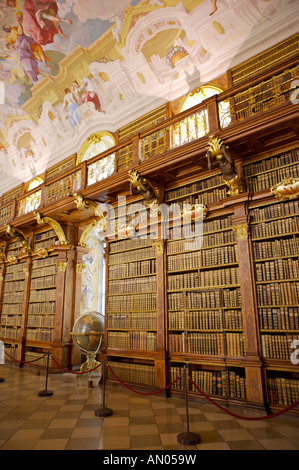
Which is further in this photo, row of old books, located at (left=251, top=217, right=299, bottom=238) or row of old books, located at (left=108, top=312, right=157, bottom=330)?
row of old books, located at (left=108, top=312, right=157, bottom=330)

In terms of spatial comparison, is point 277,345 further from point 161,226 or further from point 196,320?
point 161,226

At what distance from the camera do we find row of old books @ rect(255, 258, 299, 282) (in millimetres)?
5066

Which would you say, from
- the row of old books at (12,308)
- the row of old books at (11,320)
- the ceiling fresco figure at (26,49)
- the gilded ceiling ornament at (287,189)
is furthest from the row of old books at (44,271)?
the gilded ceiling ornament at (287,189)

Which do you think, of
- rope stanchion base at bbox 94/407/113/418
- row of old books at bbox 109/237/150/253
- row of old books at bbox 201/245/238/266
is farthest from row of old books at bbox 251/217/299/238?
rope stanchion base at bbox 94/407/113/418

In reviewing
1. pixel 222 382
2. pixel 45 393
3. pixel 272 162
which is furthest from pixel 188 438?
pixel 272 162

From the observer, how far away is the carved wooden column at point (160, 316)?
20.5ft

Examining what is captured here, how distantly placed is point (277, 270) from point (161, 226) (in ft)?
8.74

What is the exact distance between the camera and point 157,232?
23.0 ft

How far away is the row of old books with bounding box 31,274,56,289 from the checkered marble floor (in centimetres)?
401

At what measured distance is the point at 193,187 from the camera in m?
6.81

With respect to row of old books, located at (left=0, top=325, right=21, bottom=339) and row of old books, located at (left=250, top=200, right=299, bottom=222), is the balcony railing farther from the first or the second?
row of old books, located at (left=0, top=325, right=21, bottom=339)

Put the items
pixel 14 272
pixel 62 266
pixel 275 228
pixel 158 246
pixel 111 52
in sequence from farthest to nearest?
1. pixel 14 272
2. pixel 62 266
3. pixel 111 52
4. pixel 158 246
5. pixel 275 228
